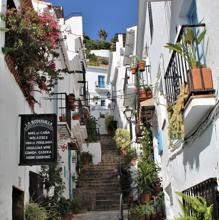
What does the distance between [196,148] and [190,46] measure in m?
1.88

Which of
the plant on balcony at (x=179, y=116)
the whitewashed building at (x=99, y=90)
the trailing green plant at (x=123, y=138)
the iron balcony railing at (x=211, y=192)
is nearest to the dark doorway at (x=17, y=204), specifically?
the plant on balcony at (x=179, y=116)

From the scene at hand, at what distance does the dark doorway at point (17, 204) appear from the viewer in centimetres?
939

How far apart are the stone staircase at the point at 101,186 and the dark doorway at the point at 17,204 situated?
427 inches

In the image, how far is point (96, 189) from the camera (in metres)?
22.5

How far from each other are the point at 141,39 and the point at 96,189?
8.72 metres

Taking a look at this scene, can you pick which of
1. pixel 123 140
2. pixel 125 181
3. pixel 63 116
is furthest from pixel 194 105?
pixel 123 140

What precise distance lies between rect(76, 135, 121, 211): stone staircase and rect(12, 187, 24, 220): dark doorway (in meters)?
10.8

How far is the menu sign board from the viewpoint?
9180 mm

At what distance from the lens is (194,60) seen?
6.52 m

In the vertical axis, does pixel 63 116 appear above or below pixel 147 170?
above

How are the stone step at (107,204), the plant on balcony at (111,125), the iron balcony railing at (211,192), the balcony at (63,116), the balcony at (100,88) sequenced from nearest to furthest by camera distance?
the iron balcony railing at (211,192) < the balcony at (63,116) < the stone step at (107,204) < the plant on balcony at (111,125) < the balcony at (100,88)

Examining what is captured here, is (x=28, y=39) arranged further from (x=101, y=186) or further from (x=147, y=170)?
(x=101, y=186)

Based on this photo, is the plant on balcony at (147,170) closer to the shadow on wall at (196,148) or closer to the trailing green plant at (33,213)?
the trailing green plant at (33,213)

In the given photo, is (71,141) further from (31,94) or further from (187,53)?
(187,53)
